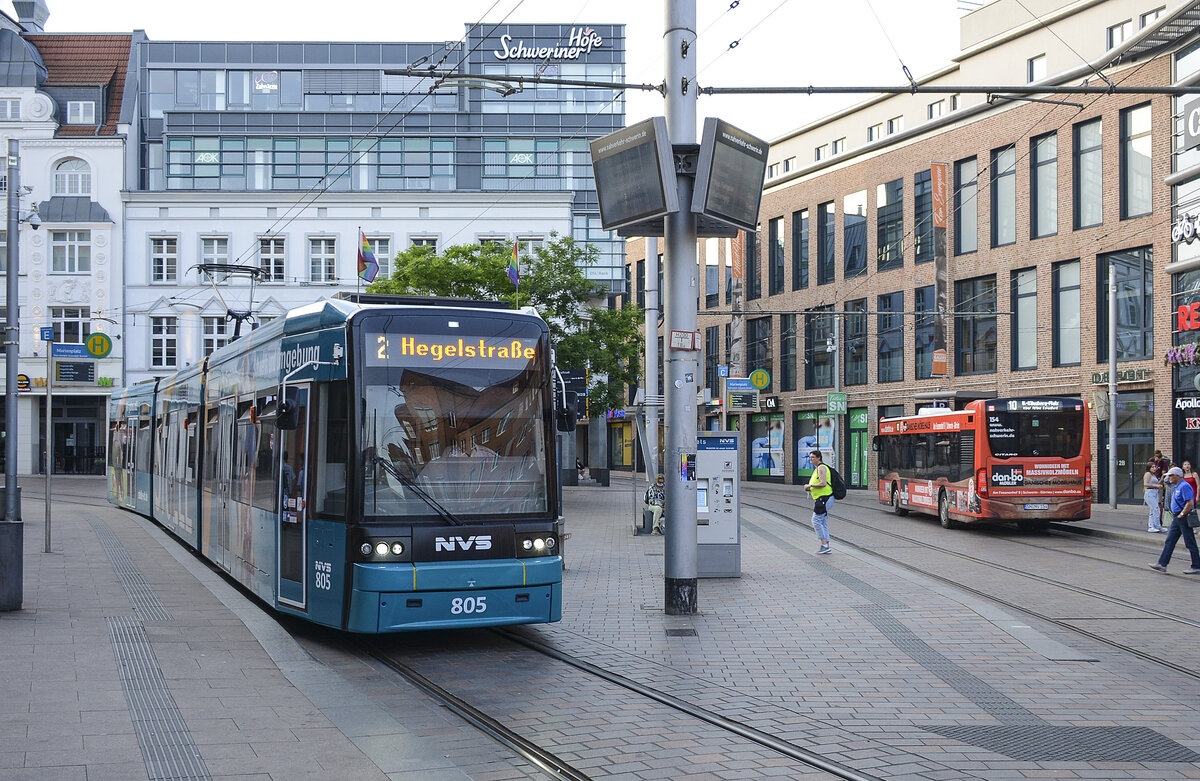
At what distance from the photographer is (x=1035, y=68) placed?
40375mm

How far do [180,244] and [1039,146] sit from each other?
115 feet

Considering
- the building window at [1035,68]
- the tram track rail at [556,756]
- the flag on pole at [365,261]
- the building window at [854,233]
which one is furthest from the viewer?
the building window at [854,233]

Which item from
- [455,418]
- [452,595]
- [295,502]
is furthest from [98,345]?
[452,595]

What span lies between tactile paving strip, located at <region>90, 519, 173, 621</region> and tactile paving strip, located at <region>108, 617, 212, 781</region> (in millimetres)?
1358

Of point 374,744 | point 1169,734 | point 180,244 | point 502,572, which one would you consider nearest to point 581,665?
point 502,572

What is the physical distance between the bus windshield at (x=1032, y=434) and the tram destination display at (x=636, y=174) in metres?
14.9

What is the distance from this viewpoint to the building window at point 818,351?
163 feet

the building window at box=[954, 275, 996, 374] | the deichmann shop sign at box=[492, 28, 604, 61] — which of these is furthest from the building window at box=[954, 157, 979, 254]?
the deichmann shop sign at box=[492, 28, 604, 61]

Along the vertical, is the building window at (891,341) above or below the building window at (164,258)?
below

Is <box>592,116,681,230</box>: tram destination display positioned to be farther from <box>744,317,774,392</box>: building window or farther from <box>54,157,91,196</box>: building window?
<box>54,157,91,196</box>: building window

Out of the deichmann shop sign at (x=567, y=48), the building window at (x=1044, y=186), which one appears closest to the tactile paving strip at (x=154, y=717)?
the building window at (x=1044, y=186)

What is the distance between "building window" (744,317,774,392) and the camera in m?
54.8

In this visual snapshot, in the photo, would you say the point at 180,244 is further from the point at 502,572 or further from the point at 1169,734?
the point at 1169,734

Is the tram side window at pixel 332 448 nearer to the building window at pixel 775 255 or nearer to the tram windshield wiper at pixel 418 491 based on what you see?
the tram windshield wiper at pixel 418 491
